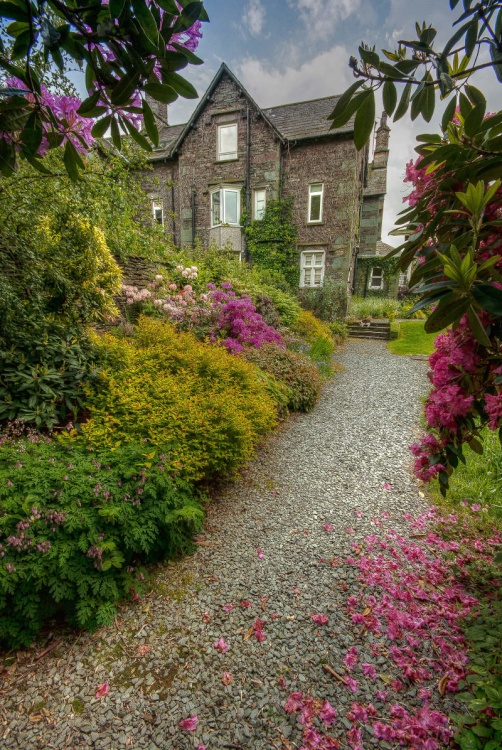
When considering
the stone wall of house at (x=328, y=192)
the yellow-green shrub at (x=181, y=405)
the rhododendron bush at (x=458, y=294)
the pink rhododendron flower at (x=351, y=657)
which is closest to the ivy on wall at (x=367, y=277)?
the stone wall of house at (x=328, y=192)

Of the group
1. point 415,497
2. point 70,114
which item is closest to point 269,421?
point 415,497

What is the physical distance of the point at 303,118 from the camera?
44.8 ft

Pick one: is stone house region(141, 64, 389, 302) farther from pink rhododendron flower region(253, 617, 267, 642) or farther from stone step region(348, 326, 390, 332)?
pink rhododendron flower region(253, 617, 267, 642)

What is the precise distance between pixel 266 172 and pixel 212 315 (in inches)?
410

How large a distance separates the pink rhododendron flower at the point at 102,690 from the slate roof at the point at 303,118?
15424mm

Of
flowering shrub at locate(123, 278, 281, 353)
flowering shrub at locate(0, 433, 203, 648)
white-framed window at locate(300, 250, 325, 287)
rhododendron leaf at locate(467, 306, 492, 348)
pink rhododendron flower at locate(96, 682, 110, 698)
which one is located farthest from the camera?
white-framed window at locate(300, 250, 325, 287)

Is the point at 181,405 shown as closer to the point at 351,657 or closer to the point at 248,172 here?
the point at 351,657

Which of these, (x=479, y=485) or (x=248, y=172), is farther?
(x=248, y=172)

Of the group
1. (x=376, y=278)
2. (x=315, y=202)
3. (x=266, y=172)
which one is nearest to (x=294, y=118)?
(x=266, y=172)

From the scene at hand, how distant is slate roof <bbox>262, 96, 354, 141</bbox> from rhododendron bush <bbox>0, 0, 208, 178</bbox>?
1424 centimetres

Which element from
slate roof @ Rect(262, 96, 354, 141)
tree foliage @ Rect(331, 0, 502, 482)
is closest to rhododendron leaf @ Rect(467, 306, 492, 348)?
tree foliage @ Rect(331, 0, 502, 482)

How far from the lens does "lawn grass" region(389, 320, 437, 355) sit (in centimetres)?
1096

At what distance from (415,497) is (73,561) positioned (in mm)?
3096

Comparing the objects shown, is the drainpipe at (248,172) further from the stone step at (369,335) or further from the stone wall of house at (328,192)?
the stone step at (369,335)
